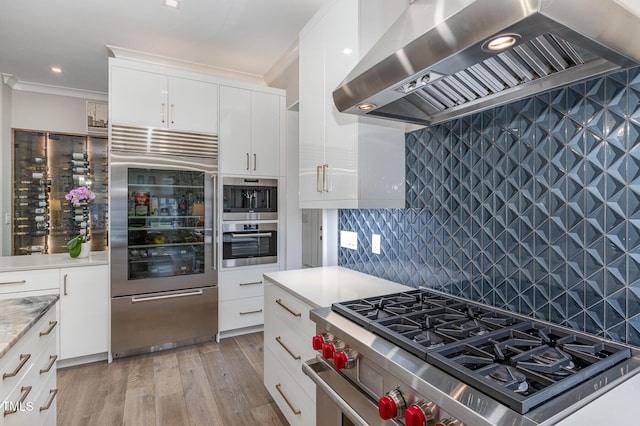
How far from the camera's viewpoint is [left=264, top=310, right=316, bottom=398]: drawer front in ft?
5.30

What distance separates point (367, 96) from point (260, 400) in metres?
2.08

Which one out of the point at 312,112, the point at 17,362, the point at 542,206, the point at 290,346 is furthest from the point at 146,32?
the point at 542,206

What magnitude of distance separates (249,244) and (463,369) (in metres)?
2.72

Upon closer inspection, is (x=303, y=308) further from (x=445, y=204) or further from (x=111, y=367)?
(x=111, y=367)

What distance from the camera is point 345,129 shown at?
178 centimetres

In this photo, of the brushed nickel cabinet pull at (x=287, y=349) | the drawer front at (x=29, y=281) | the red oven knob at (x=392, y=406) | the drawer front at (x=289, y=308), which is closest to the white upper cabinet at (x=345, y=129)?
the drawer front at (x=289, y=308)

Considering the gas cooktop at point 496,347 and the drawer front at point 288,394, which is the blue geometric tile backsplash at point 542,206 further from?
the drawer front at point 288,394

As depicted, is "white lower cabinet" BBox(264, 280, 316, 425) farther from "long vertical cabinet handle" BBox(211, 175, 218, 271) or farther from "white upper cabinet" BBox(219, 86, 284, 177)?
"white upper cabinet" BBox(219, 86, 284, 177)

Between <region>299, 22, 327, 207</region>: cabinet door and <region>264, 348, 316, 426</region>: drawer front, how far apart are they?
101cm

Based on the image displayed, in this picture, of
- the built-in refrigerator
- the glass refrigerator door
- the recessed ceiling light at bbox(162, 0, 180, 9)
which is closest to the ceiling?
the recessed ceiling light at bbox(162, 0, 180, 9)

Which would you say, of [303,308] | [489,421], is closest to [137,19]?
[303,308]

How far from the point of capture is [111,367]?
2.75 meters

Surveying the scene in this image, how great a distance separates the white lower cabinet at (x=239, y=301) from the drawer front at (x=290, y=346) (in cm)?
124

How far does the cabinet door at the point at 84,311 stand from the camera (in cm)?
270
